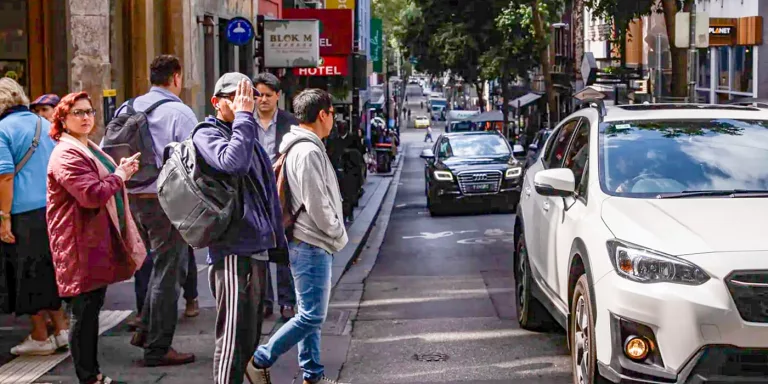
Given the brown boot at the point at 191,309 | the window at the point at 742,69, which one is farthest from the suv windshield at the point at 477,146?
the brown boot at the point at 191,309

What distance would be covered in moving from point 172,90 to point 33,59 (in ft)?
16.7

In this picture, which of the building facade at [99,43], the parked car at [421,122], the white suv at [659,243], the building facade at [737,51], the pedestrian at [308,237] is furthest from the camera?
the parked car at [421,122]

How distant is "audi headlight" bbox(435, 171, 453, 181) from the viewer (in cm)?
2302

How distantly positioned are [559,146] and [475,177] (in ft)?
47.4

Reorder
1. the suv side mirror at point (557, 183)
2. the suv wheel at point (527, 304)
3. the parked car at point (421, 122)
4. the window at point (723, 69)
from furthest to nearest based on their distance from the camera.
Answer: the parked car at point (421, 122) → the window at point (723, 69) → the suv wheel at point (527, 304) → the suv side mirror at point (557, 183)

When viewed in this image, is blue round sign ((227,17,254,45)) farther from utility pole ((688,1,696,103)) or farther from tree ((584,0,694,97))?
utility pole ((688,1,696,103))

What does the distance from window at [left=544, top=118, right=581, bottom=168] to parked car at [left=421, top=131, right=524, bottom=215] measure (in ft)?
44.5

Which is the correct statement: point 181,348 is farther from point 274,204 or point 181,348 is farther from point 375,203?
point 375,203

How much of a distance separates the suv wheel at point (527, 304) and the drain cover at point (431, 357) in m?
0.95

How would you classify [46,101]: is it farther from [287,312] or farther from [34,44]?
[34,44]

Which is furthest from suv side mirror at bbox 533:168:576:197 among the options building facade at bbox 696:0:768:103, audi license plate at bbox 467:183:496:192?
building facade at bbox 696:0:768:103

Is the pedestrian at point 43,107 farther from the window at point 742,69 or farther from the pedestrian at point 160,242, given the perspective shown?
the window at point 742,69

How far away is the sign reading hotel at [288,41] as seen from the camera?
20594mm

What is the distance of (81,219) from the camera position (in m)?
6.67
